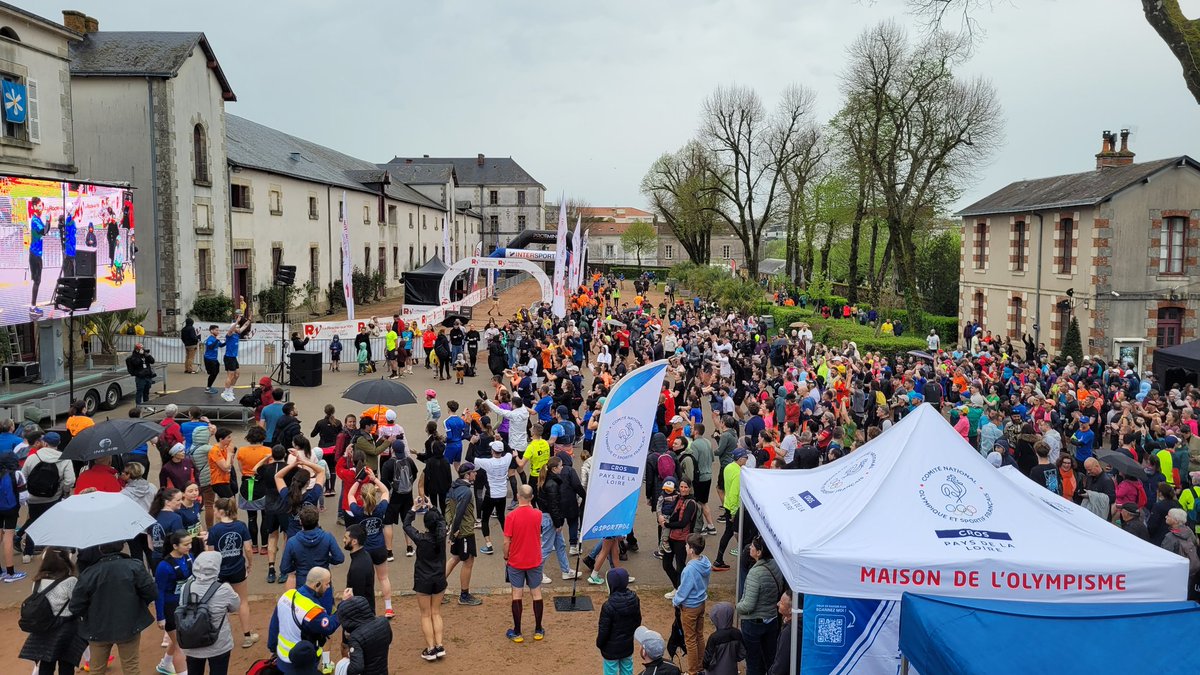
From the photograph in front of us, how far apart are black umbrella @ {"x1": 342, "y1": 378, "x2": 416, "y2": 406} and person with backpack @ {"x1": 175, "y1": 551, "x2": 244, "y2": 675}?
5210 millimetres

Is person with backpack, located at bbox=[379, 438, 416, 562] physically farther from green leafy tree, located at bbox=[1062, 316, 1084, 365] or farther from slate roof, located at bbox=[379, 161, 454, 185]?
slate roof, located at bbox=[379, 161, 454, 185]

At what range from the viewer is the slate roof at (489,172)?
303 ft

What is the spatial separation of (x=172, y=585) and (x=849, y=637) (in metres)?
5.55

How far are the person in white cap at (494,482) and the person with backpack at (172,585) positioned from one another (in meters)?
3.77

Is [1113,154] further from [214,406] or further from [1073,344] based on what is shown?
[214,406]

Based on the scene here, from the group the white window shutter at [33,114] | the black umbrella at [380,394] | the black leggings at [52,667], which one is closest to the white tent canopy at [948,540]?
the black leggings at [52,667]

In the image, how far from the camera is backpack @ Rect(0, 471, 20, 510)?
29.9 feet

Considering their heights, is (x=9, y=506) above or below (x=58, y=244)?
below

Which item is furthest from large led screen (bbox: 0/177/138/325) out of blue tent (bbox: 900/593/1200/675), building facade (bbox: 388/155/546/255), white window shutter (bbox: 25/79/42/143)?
building facade (bbox: 388/155/546/255)

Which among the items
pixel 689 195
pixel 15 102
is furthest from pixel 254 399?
pixel 689 195

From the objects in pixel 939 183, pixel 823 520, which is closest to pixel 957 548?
pixel 823 520

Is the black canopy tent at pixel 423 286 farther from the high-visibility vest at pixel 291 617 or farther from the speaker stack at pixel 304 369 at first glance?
the high-visibility vest at pixel 291 617

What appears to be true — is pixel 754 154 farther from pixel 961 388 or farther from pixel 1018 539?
pixel 1018 539

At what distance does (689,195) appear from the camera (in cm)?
5881
